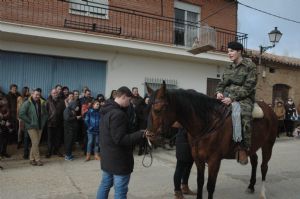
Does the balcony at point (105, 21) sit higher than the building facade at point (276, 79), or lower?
higher

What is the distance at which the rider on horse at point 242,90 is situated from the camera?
5.88 m

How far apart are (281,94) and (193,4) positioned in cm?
780

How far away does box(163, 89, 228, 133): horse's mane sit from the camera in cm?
524

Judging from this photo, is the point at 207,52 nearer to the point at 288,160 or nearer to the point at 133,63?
the point at 133,63

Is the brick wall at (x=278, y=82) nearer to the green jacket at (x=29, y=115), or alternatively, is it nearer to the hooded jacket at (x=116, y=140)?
the green jacket at (x=29, y=115)

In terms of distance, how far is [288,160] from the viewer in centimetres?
1109

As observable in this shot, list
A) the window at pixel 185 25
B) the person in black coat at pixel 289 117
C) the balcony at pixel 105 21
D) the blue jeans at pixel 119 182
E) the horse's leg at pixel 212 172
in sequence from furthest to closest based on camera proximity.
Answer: the person in black coat at pixel 289 117
the window at pixel 185 25
the balcony at pixel 105 21
the horse's leg at pixel 212 172
the blue jeans at pixel 119 182

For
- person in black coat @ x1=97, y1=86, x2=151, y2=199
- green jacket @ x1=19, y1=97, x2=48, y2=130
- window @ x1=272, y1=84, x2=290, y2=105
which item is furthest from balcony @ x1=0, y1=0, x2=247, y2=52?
person in black coat @ x1=97, y1=86, x2=151, y2=199

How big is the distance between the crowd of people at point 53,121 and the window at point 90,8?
384 centimetres

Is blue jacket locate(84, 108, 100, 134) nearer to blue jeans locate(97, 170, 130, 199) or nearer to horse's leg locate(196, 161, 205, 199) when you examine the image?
horse's leg locate(196, 161, 205, 199)

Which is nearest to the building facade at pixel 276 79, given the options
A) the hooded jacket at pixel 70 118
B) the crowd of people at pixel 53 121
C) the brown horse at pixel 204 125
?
the crowd of people at pixel 53 121

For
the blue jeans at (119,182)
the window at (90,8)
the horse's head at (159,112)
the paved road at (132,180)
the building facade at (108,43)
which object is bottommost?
the paved road at (132,180)

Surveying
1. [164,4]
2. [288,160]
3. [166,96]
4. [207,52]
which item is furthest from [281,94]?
[166,96]

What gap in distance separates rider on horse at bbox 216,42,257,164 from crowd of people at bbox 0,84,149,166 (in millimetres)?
3869
